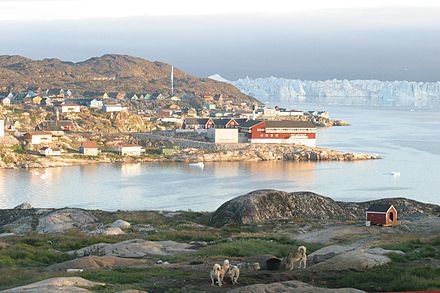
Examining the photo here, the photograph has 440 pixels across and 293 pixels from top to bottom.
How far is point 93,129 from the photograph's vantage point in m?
53.8

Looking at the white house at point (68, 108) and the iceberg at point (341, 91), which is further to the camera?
the iceberg at point (341, 91)

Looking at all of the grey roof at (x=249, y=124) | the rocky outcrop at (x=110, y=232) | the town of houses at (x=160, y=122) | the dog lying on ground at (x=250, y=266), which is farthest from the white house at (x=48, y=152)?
the dog lying on ground at (x=250, y=266)

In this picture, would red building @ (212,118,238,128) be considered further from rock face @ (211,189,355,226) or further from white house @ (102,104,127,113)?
rock face @ (211,189,355,226)

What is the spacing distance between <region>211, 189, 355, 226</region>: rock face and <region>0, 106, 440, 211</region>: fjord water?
822 cm

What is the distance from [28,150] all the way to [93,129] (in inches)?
417

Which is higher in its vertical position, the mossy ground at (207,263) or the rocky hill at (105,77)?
the rocky hill at (105,77)

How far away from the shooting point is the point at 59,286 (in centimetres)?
688

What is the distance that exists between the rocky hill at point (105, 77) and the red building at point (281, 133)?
3743 cm

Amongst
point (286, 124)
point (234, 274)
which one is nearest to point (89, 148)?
point (286, 124)

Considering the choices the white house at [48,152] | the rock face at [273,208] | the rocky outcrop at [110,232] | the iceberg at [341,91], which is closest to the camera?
the rocky outcrop at [110,232]

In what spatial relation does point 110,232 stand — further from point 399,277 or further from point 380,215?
point 399,277

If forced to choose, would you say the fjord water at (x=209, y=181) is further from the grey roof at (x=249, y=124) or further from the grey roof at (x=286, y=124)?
the grey roof at (x=249, y=124)

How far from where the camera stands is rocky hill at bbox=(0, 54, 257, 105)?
3521 inches

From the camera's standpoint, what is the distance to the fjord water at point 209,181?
96.2 feet
